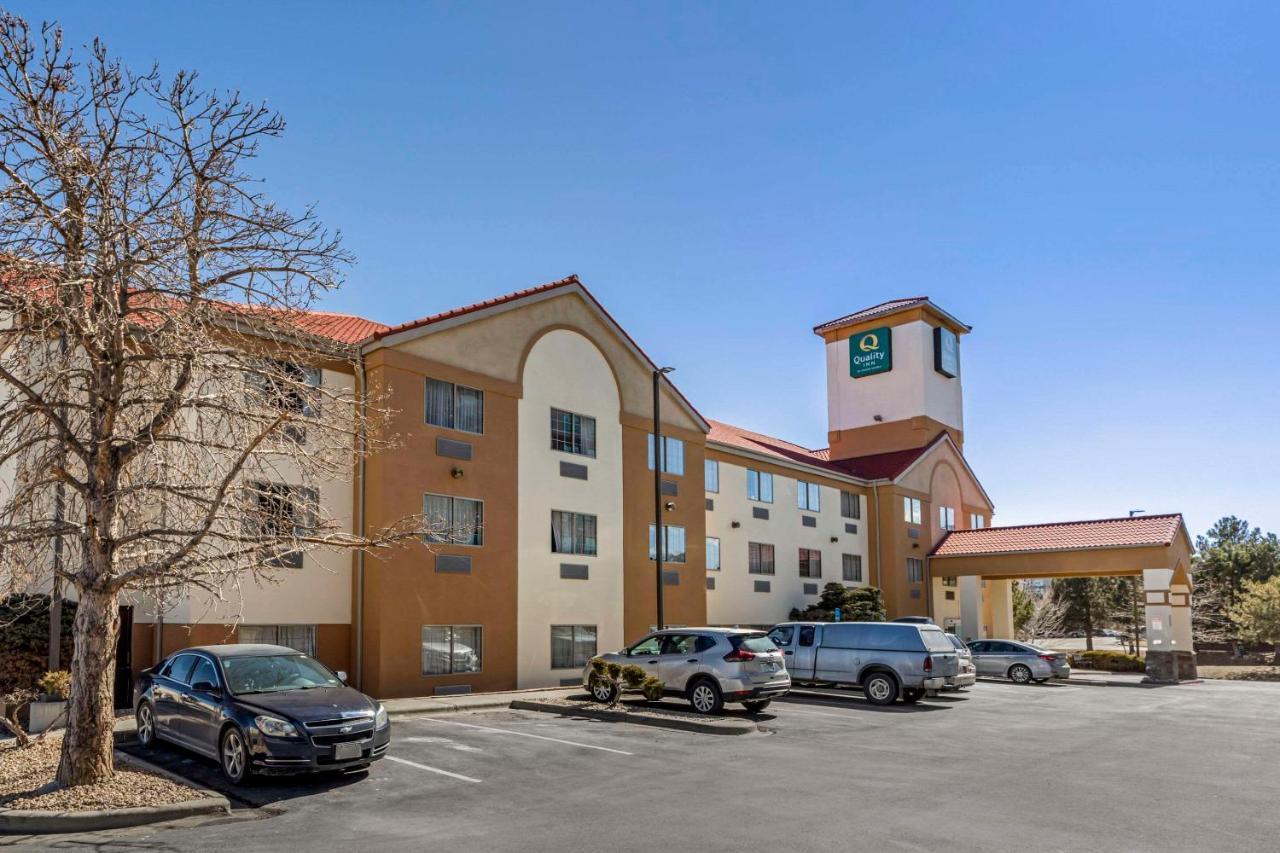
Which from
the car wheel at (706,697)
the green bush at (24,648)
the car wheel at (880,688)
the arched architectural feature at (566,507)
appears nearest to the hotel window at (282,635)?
the green bush at (24,648)

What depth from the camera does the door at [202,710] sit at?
11.9 m

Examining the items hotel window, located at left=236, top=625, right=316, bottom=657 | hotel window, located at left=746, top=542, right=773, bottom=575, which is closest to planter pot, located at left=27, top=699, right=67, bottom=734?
hotel window, located at left=236, top=625, right=316, bottom=657

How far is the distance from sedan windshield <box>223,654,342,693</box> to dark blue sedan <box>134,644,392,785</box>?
12mm

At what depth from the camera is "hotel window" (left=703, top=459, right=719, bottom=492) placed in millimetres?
33094

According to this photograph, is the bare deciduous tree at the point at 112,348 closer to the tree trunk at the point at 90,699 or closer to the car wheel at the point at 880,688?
the tree trunk at the point at 90,699

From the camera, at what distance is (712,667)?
60.7 ft

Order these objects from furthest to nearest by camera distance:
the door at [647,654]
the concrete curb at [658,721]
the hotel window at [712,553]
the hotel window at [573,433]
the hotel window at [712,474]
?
the hotel window at [712,474], the hotel window at [712,553], the hotel window at [573,433], the door at [647,654], the concrete curb at [658,721]

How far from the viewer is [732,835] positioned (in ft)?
29.9

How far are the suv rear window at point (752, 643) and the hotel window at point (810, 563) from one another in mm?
18485

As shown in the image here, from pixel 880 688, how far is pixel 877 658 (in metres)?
0.65

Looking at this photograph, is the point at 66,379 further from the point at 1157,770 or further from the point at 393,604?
the point at 1157,770

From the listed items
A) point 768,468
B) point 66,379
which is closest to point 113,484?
point 66,379

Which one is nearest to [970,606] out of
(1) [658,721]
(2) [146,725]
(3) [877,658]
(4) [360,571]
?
(3) [877,658]

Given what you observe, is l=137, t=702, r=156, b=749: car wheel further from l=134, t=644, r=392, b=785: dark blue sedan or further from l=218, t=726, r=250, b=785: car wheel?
l=218, t=726, r=250, b=785: car wheel
